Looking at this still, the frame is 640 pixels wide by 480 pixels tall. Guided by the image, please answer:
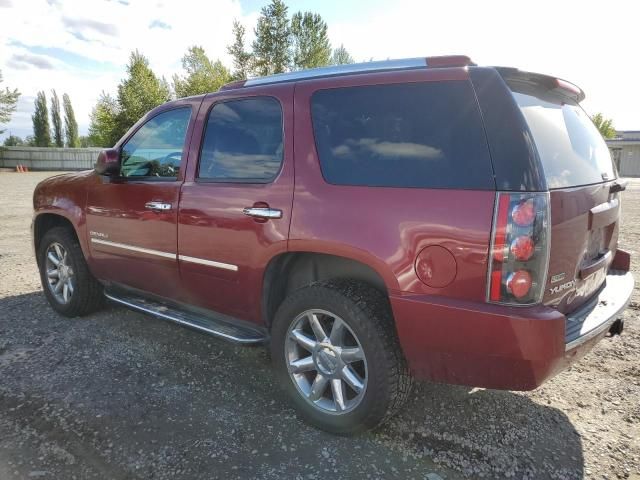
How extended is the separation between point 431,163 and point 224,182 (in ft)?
4.61

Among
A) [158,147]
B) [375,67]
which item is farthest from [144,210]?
[375,67]

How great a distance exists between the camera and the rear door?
215 centimetres

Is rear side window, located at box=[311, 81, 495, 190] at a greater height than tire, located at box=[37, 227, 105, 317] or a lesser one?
greater

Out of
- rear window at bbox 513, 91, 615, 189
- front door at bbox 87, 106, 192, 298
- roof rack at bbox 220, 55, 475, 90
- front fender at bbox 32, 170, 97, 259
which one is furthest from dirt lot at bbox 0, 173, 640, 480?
roof rack at bbox 220, 55, 475, 90

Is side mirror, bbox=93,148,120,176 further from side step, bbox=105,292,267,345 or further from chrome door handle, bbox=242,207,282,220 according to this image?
chrome door handle, bbox=242,207,282,220

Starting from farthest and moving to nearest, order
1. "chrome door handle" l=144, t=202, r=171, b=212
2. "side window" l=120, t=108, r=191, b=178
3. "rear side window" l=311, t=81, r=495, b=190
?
"side window" l=120, t=108, r=191, b=178 → "chrome door handle" l=144, t=202, r=171, b=212 → "rear side window" l=311, t=81, r=495, b=190

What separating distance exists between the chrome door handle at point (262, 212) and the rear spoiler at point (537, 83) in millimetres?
1357

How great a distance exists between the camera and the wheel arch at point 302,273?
8.50 feet

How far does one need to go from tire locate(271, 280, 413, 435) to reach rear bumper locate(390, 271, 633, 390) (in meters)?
0.13

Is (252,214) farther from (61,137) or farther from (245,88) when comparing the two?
(61,137)

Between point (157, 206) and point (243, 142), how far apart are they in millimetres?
847

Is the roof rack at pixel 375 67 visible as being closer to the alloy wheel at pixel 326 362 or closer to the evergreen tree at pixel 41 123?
the alloy wheel at pixel 326 362

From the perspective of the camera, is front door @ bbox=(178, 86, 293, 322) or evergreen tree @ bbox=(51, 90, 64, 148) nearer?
front door @ bbox=(178, 86, 293, 322)

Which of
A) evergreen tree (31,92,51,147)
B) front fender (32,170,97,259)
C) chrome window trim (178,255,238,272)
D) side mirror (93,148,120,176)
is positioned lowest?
chrome window trim (178,255,238,272)
